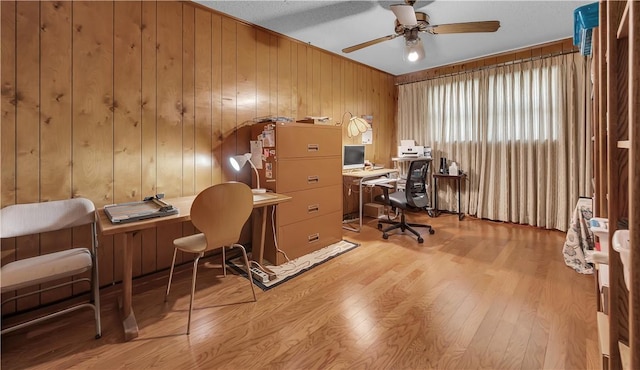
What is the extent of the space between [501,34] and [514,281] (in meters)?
2.81

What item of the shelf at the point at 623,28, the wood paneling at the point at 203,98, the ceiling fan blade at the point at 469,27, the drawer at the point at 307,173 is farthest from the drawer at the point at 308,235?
the shelf at the point at 623,28

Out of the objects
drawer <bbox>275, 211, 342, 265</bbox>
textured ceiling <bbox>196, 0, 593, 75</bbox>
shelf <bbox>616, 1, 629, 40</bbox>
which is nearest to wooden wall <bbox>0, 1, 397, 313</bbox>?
textured ceiling <bbox>196, 0, 593, 75</bbox>

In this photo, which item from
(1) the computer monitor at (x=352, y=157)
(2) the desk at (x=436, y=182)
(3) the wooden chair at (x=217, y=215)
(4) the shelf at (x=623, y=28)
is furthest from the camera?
(2) the desk at (x=436, y=182)

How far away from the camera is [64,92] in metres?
2.10

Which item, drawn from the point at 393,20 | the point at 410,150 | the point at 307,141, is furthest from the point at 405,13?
the point at 410,150

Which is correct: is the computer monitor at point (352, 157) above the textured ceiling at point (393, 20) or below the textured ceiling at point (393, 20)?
below

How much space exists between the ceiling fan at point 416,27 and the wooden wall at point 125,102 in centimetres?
144

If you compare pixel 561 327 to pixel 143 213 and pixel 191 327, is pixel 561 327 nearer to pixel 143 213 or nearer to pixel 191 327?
pixel 191 327

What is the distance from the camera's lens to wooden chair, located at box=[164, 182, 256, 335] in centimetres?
183

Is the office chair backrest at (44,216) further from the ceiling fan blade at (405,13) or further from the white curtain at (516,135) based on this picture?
the white curtain at (516,135)

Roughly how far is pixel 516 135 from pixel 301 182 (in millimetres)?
3089

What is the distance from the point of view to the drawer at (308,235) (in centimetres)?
286

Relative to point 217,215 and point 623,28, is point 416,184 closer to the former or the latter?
point 217,215

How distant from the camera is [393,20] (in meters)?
3.06
